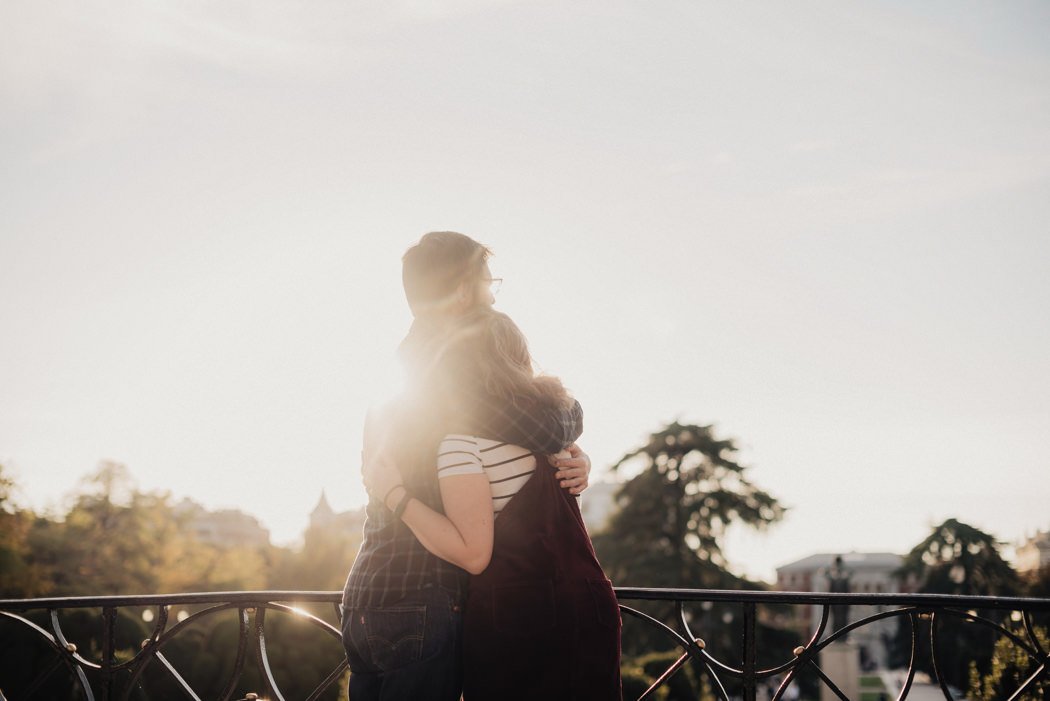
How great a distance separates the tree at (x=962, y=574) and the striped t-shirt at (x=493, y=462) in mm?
22139

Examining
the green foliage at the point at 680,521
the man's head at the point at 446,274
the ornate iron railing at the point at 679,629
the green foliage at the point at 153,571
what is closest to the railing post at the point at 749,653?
the ornate iron railing at the point at 679,629

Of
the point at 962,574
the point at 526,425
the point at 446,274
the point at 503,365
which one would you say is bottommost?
the point at 962,574

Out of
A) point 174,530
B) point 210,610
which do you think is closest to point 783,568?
point 174,530

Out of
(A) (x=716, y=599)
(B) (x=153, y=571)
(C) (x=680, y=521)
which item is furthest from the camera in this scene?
(B) (x=153, y=571)

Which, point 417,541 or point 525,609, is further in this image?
point 417,541

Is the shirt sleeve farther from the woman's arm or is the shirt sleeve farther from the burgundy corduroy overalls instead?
the burgundy corduroy overalls

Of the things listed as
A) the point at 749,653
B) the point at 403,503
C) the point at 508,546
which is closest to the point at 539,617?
the point at 508,546

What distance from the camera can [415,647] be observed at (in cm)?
196

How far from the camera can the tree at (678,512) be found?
23.9 meters

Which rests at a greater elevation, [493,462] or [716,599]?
[493,462]

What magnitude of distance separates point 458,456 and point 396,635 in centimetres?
43

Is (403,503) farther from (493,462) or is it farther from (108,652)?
(108,652)

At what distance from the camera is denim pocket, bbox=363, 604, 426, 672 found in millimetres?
1961

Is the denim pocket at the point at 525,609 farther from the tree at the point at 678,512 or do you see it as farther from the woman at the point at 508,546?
the tree at the point at 678,512
